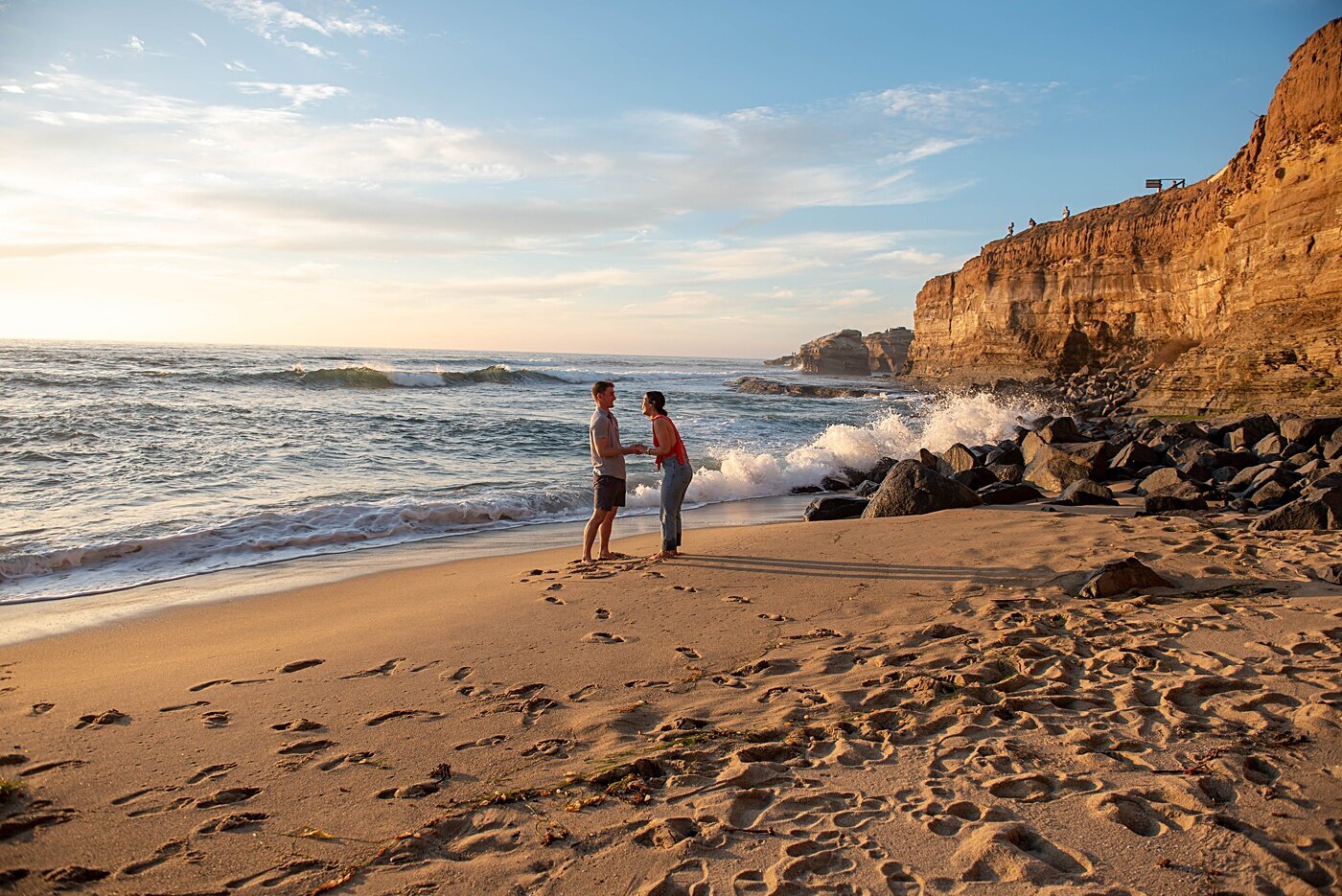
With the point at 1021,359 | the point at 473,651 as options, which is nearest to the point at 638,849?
the point at 473,651

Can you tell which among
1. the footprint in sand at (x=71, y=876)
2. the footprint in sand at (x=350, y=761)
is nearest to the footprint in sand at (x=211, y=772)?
the footprint in sand at (x=350, y=761)

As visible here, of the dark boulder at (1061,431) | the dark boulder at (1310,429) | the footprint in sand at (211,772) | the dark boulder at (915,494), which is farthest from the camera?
the dark boulder at (1061,431)

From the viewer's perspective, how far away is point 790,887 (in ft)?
7.36

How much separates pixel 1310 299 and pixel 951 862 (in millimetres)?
19827

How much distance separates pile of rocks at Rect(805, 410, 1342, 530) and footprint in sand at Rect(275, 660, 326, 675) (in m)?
6.42

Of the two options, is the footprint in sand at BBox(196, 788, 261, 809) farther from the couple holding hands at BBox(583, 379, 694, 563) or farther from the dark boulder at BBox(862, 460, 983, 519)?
the dark boulder at BBox(862, 460, 983, 519)

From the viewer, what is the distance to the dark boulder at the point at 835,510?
9.42 m

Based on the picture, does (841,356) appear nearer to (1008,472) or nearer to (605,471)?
(1008,472)

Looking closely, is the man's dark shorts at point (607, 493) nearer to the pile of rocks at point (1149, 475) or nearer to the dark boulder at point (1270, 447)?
the pile of rocks at point (1149, 475)

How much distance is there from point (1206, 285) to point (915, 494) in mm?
25317

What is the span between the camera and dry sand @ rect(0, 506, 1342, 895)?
7.73ft

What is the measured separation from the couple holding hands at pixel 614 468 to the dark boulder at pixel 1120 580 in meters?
3.45

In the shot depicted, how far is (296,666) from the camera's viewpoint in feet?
14.2

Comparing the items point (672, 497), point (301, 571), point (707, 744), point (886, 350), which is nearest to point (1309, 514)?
point (672, 497)
